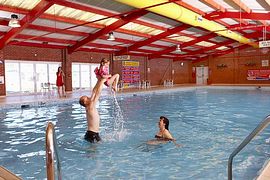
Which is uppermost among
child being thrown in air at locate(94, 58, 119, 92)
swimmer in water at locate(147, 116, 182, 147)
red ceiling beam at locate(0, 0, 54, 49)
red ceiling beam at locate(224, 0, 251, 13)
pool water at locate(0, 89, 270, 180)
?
red ceiling beam at locate(224, 0, 251, 13)

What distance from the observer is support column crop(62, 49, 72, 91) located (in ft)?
56.5

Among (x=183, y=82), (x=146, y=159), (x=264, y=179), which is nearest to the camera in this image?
(x=264, y=179)

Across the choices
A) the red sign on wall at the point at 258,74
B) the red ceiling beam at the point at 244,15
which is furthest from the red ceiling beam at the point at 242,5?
the red sign on wall at the point at 258,74

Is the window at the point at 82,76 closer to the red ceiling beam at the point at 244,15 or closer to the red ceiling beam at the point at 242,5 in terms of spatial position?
the red ceiling beam at the point at 244,15

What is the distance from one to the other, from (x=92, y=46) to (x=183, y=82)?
14.5 m

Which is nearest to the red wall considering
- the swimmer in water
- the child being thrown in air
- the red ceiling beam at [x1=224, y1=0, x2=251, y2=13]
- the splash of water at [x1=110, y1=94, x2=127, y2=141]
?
the splash of water at [x1=110, y1=94, x2=127, y2=141]

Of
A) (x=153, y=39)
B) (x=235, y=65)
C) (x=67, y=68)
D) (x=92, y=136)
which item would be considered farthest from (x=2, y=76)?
(x=235, y=65)

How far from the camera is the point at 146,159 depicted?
4473 mm

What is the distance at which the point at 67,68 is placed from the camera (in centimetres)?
1744

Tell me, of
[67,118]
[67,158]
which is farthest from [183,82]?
[67,158]

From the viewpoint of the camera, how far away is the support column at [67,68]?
679 inches

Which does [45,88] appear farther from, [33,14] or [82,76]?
[33,14]

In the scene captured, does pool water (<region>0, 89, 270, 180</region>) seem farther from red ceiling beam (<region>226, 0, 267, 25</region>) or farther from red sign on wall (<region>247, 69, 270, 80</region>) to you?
red sign on wall (<region>247, 69, 270, 80</region>)

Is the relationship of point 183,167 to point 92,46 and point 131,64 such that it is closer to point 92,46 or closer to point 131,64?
point 92,46
